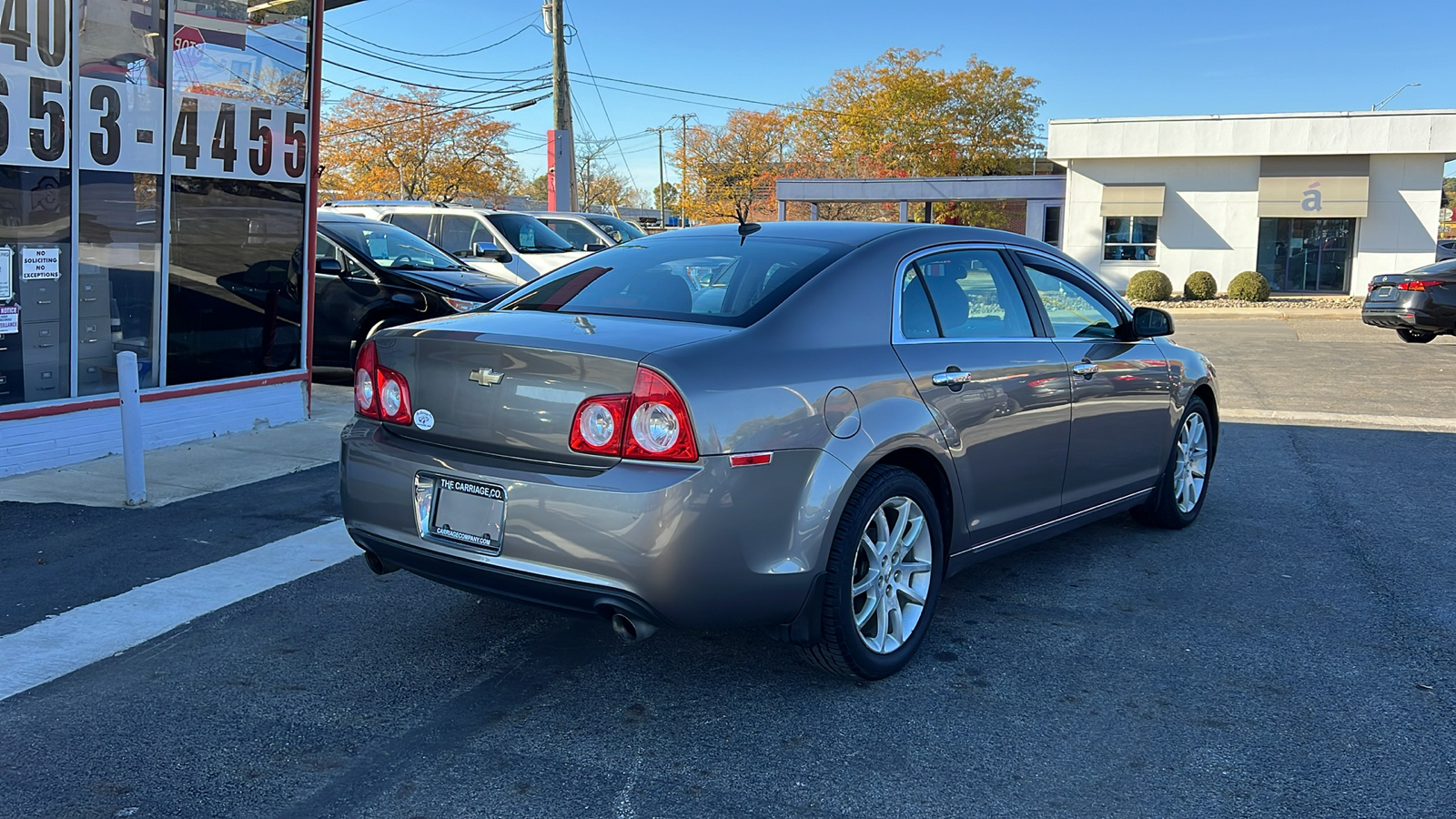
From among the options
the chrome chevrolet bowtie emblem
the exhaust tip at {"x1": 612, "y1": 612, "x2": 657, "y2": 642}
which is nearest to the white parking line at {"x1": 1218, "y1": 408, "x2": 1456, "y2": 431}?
the exhaust tip at {"x1": 612, "y1": 612, "x2": 657, "y2": 642}

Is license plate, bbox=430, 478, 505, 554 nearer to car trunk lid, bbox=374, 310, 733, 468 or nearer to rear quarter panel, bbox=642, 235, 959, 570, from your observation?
car trunk lid, bbox=374, 310, 733, 468

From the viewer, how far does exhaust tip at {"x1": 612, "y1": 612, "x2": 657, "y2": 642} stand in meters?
Answer: 3.47

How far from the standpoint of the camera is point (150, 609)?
4.75 meters

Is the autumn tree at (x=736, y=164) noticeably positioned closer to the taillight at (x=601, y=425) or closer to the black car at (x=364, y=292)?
the black car at (x=364, y=292)

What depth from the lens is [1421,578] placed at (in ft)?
17.6

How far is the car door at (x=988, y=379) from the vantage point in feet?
14.1

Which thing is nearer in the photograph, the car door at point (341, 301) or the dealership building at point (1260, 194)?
the car door at point (341, 301)

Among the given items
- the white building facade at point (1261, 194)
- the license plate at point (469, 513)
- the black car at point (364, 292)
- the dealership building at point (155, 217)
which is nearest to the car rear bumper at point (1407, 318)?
the black car at point (364, 292)

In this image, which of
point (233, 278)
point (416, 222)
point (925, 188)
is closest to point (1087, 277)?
point (233, 278)

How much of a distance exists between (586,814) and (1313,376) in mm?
12939

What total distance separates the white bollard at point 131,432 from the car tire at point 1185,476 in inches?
218

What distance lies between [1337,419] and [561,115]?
20.9 meters

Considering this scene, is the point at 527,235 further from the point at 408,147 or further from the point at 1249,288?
the point at 408,147

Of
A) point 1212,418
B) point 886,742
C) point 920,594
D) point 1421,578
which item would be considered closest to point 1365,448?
point 1212,418
